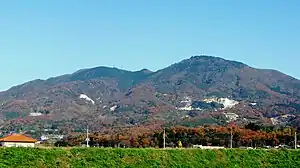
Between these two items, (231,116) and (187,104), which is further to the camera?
(187,104)

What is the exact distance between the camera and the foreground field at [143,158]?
3138cm

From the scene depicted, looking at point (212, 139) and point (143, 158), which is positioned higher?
point (212, 139)

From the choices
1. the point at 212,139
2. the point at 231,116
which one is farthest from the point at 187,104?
the point at 212,139

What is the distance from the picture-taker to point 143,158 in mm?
34156

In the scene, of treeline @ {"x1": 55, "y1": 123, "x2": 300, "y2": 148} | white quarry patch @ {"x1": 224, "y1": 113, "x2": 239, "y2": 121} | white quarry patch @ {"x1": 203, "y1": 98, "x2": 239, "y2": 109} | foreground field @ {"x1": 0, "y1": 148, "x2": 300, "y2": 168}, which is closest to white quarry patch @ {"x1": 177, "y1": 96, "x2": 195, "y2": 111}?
white quarry patch @ {"x1": 203, "y1": 98, "x2": 239, "y2": 109}

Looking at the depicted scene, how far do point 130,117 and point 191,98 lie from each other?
47120 millimetres

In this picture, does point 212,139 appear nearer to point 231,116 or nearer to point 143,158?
point 143,158

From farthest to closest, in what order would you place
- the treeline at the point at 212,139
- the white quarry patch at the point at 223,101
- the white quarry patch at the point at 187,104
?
the white quarry patch at the point at 223,101
the white quarry patch at the point at 187,104
the treeline at the point at 212,139

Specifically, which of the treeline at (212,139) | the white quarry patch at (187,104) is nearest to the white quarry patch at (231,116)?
the white quarry patch at (187,104)

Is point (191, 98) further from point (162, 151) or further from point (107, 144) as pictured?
point (162, 151)

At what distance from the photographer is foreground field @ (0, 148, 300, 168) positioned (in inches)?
1235

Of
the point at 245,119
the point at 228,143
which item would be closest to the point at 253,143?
the point at 228,143

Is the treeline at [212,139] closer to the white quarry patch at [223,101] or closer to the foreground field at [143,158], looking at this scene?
the foreground field at [143,158]

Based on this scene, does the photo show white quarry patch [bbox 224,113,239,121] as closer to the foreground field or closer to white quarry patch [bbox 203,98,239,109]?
white quarry patch [bbox 203,98,239,109]
